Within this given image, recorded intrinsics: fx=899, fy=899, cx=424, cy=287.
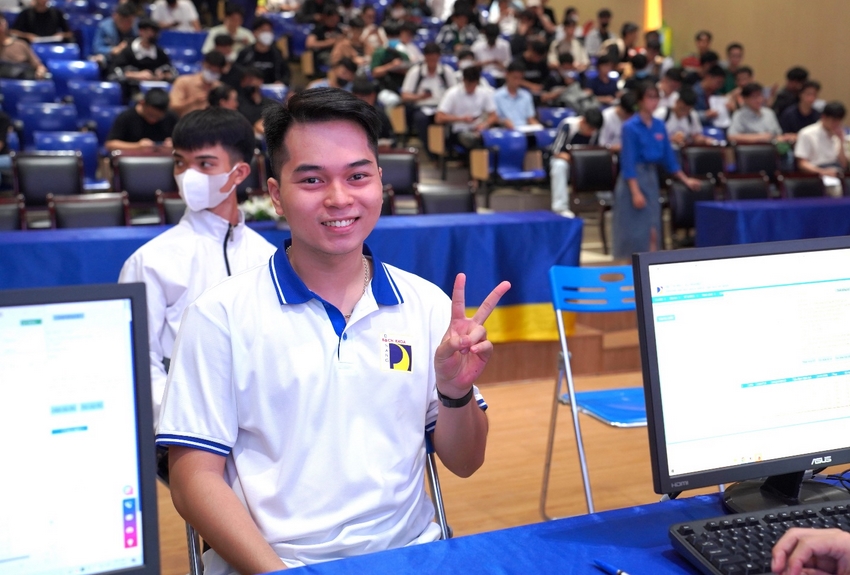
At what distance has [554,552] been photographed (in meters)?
1.41

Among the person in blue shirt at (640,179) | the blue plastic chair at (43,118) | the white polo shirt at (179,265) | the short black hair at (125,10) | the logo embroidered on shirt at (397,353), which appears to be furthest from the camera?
the short black hair at (125,10)

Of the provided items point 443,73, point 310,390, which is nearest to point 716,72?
point 443,73

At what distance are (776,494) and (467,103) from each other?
7.33 m

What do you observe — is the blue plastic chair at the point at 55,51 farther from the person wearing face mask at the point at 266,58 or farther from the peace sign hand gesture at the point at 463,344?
the peace sign hand gesture at the point at 463,344

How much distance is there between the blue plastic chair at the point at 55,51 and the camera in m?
8.96

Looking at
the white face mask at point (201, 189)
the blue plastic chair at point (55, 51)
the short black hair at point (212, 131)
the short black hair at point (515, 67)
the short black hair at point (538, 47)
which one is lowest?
the white face mask at point (201, 189)

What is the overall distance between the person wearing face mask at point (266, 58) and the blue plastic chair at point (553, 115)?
2.83 meters

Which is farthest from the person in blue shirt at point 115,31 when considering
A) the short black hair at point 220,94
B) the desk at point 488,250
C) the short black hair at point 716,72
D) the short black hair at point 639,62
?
the short black hair at point 716,72

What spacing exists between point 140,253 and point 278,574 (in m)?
1.45

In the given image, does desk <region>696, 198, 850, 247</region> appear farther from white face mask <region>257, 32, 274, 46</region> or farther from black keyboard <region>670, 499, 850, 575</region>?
white face mask <region>257, 32, 274, 46</region>

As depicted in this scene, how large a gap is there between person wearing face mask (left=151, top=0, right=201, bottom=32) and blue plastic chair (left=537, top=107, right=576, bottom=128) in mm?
4271

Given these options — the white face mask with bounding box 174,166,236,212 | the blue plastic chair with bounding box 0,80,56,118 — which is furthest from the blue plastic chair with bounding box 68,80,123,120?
the white face mask with bounding box 174,166,236,212

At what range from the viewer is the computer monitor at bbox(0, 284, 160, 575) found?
107 cm

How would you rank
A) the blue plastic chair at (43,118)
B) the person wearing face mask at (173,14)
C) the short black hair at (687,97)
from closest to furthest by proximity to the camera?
1. the blue plastic chair at (43,118)
2. the short black hair at (687,97)
3. the person wearing face mask at (173,14)
